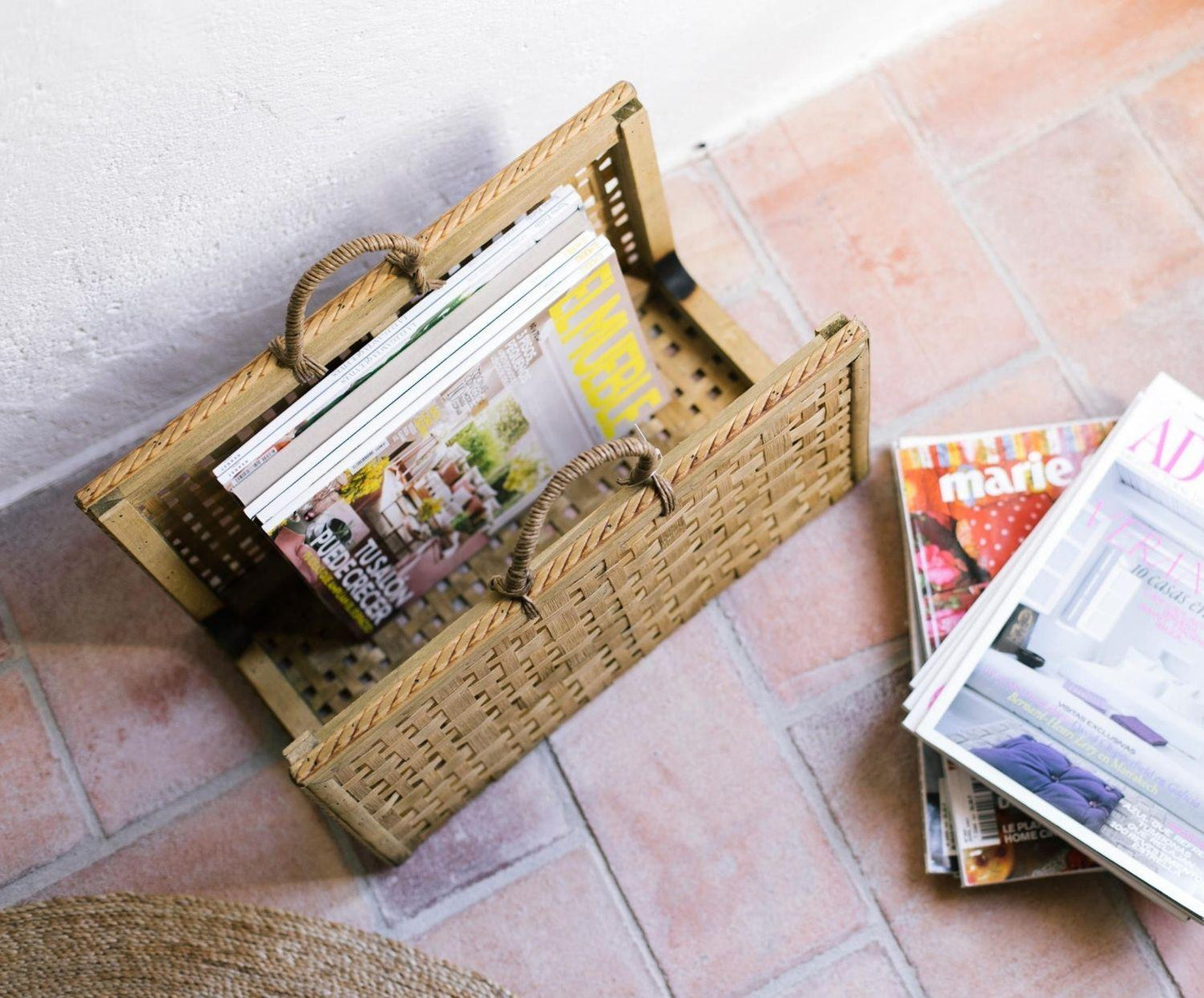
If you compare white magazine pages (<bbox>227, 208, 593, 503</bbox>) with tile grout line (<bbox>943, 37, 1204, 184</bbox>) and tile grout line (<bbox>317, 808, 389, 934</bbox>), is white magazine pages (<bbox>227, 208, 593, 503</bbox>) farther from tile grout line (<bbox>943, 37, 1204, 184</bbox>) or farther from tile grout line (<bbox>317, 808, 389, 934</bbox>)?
tile grout line (<bbox>943, 37, 1204, 184</bbox>)

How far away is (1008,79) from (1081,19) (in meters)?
0.11

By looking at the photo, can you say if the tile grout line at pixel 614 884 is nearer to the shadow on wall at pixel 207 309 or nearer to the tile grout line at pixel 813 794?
the tile grout line at pixel 813 794

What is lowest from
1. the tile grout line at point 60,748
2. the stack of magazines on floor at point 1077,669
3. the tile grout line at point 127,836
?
the stack of magazines on floor at point 1077,669

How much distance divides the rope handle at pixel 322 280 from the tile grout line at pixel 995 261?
647mm

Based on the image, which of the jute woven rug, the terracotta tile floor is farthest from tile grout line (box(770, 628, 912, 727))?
the jute woven rug

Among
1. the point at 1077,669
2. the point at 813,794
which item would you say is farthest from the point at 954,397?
the point at 813,794

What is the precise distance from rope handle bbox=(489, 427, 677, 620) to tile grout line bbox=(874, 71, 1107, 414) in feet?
1.84

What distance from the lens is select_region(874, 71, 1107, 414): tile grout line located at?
4.17 feet

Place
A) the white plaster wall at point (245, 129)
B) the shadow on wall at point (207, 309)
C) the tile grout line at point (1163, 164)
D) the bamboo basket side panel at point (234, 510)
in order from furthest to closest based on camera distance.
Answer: the tile grout line at point (1163, 164), the shadow on wall at point (207, 309), the bamboo basket side panel at point (234, 510), the white plaster wall at point (245, 129)

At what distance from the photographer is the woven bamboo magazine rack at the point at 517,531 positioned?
3.05 ft

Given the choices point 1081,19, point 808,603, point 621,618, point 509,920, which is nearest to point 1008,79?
point 1081,19

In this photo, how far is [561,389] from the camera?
3.64 ft

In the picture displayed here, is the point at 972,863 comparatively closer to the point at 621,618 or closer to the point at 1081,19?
the point at 621,618

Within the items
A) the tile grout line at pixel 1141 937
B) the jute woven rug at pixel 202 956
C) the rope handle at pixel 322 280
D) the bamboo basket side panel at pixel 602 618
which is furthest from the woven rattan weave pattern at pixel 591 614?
the tile grout line at pixel 1141 937
